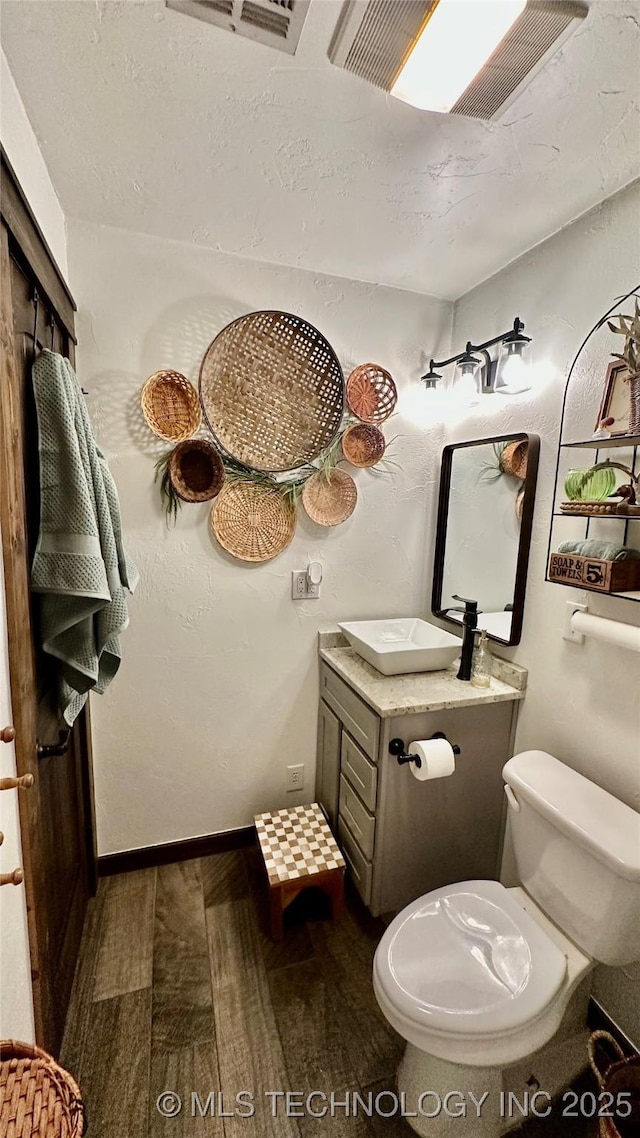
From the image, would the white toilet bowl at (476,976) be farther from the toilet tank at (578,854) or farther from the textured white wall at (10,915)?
the textured white wall at (10,915)

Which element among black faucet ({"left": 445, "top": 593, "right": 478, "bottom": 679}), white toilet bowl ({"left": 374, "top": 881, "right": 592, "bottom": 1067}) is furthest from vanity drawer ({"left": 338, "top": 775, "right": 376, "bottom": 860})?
black faucet ({"left": 445, "top": 593, "right": 478, "bottom": 679})

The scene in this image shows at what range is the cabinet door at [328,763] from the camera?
1825mm

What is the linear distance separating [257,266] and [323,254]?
25 cm

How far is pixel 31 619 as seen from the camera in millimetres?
1021

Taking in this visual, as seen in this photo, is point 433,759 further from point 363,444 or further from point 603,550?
point 363,444

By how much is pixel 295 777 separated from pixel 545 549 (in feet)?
4.60

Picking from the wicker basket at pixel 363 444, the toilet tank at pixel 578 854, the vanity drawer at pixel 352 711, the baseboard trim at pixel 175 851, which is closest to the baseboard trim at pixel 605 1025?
the toilet tank at pixel 578 854

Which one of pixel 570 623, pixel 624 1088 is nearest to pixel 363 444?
pixel 570 623

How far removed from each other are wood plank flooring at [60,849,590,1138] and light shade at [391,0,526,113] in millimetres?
2278

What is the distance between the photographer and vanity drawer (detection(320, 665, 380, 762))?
151 centimetres

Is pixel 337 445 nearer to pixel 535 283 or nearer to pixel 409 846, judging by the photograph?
pixel 535 283

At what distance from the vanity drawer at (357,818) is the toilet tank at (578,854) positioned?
0.47 metres

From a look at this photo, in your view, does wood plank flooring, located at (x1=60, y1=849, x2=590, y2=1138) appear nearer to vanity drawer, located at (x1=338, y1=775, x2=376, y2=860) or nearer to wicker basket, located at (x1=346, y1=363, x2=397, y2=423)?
vanity drawer, located at (x1=338, y1=775, x2=376, y2=860)

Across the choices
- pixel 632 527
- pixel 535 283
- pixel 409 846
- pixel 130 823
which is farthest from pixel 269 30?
pixel 130 823
